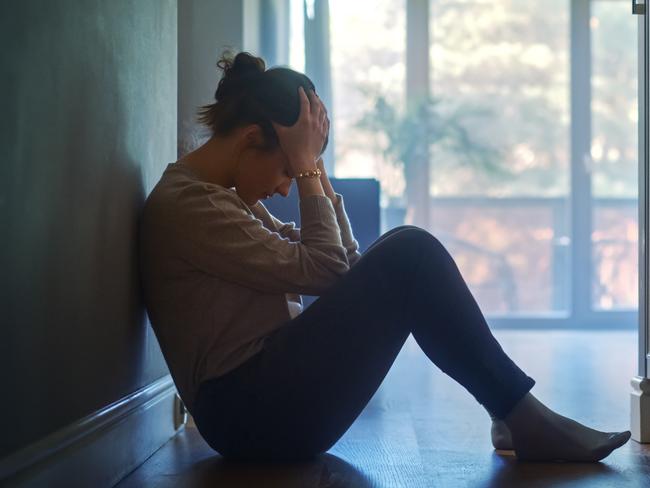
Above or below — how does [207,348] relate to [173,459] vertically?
above

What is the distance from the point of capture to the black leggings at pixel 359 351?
1.47m

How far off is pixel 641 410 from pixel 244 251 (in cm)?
97

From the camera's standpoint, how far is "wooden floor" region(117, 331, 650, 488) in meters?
1.48

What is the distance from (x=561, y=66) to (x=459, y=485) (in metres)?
4.53

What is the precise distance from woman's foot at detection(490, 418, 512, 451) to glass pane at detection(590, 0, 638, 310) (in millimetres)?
4000

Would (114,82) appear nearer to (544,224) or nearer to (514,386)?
(514,386)

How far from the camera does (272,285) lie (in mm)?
1485

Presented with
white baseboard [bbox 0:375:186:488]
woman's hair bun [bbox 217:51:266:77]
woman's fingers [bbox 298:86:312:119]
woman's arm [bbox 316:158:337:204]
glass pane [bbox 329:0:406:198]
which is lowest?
white baseboard [bbox 0:375:186:488]

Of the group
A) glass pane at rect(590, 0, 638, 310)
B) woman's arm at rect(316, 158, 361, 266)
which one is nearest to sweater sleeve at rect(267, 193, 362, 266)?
woman's arm at rect(316, 158, 361, 266)

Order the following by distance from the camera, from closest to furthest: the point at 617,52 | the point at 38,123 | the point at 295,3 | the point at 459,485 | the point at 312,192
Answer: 1. the point at 38,123
2. the point at 459,485
3. the point at 312,192
4. the point at 295,3
5. the point at 617,52

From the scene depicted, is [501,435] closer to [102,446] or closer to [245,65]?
[102,446]

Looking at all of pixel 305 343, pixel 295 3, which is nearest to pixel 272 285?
pixel 305 343

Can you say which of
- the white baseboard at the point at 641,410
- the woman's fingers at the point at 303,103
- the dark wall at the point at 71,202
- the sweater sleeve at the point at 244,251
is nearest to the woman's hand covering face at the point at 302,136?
the woman's fingers at the point at 303,103

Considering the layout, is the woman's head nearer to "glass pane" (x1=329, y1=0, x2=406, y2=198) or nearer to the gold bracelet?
the gold bracelet
